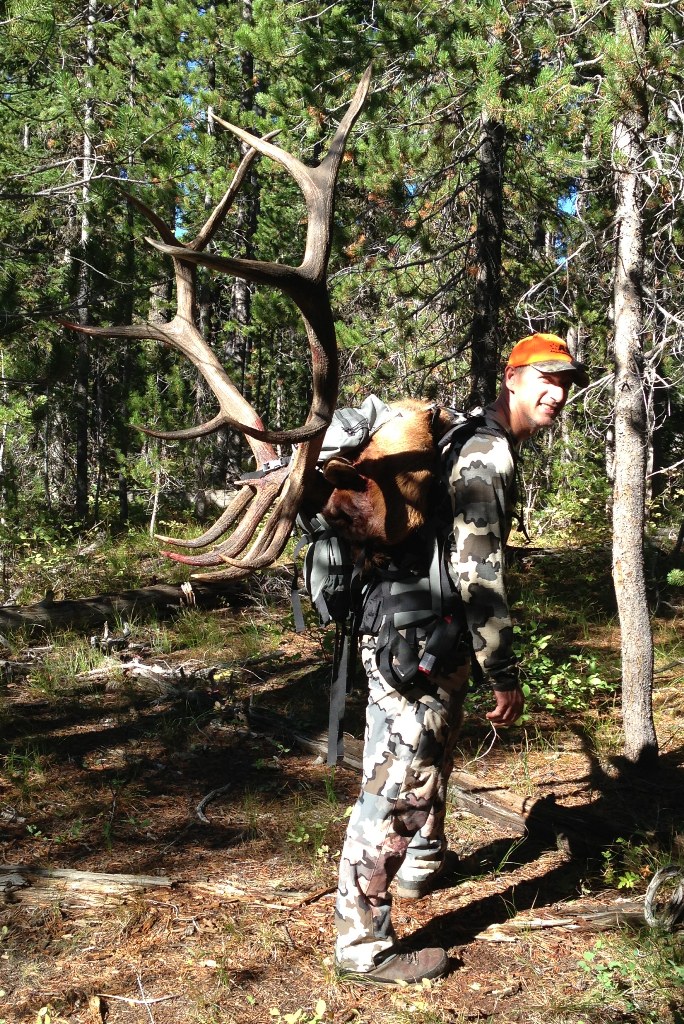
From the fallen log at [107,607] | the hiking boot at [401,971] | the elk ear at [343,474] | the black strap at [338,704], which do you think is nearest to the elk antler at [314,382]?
the elk ear at [343,474]

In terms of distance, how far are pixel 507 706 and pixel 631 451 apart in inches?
88.0

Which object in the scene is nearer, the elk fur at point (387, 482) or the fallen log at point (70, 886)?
the elk fur at point (387, 482)

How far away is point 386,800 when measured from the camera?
3.19 metres

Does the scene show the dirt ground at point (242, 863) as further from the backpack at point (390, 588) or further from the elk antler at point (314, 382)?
the elk antler at point (314, 382)

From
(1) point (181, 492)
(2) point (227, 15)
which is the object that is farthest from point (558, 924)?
(2) point (227, 15)

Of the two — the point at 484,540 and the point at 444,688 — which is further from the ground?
the point at 484,540

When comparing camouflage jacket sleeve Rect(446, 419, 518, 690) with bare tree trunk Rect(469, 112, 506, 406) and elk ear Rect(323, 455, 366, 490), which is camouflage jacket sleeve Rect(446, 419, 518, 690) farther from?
bare tree trunk Rect(469, 112, 506, 406)

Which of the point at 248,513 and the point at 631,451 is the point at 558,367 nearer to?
the point at 248,513

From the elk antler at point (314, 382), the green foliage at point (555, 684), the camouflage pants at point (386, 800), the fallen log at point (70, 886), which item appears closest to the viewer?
the elk antler at point (314, 382)

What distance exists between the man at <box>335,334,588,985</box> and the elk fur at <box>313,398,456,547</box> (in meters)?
0.12

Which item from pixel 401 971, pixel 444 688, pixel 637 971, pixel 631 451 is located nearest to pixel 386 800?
pixel 444 688

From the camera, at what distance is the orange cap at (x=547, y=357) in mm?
3166

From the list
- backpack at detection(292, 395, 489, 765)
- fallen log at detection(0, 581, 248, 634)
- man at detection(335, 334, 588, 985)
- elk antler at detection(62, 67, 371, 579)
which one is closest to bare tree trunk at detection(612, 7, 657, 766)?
man at detection(335, 334, 588, 985)

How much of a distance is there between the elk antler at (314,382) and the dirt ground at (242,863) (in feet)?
5.41
